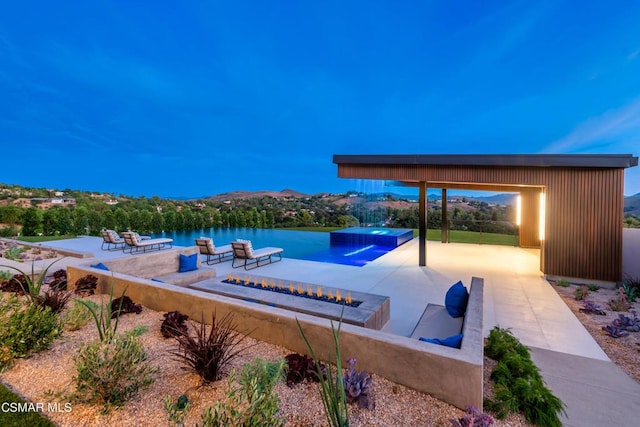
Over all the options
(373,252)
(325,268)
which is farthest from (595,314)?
(373,252)

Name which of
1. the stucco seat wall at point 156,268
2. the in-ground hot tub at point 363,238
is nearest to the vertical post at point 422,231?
the in-ground hot tub at point 363,238

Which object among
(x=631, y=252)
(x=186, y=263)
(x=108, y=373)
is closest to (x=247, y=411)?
(x=108, y=373)

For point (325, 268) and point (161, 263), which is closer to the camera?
point (161, 263)

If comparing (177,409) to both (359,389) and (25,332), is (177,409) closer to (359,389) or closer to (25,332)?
(359,389)

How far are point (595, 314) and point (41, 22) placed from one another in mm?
32649

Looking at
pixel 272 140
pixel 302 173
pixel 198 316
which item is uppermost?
pixel 272 140

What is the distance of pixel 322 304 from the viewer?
3891 mm

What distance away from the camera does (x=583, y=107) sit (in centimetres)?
2275

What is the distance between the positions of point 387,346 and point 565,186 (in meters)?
7.14

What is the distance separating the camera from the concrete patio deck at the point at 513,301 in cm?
262

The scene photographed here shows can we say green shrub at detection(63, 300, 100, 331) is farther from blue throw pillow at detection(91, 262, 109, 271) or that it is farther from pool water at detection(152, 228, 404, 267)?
pool water at detection(152, 228, 404, 267)

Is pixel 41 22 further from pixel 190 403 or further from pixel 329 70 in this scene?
pixel 190 403

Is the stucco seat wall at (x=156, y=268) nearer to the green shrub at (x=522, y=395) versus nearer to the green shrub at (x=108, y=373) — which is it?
the green shrub at (x=108, y=373)

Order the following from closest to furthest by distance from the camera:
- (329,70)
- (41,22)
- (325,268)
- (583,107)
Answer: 1. (325,268)
2. (41,22)
3. (583,107)
4. (329,70)
